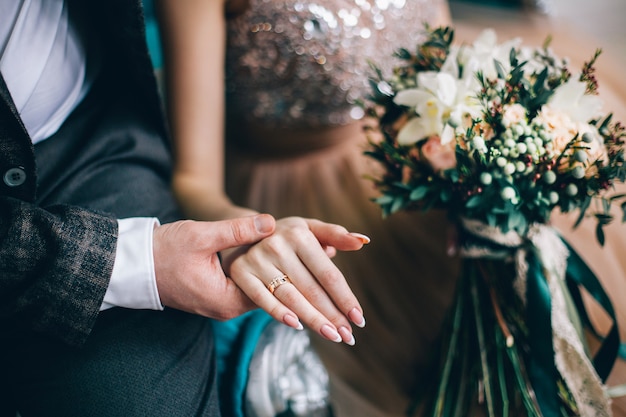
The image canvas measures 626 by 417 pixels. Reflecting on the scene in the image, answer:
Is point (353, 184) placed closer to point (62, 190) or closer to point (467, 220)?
point (467, 220)

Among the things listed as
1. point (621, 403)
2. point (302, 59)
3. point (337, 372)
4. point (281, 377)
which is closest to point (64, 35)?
point (302, 59)

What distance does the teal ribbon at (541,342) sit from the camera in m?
0.67

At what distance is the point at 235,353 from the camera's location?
2.23 feet

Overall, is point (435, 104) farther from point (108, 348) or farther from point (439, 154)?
point (108, 348)

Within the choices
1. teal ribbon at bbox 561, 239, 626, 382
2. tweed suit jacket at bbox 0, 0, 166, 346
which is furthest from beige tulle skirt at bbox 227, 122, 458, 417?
tweed suit jacket at bbox 0, 0, 166, 346

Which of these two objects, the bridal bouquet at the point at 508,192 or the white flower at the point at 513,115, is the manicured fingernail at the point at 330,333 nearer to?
the bridal bouquet at the point at 508,192

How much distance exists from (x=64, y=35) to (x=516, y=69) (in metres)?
0.65

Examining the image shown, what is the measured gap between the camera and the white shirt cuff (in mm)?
574

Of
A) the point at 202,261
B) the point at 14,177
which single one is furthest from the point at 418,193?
the point at 14,177

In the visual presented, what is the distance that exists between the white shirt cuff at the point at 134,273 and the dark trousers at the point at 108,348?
47 millimetres

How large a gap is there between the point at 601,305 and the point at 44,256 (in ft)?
2.73

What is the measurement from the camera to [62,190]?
26.4 inches

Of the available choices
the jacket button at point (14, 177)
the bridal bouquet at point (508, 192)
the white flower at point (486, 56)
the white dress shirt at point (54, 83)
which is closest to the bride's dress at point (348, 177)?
the bridal bouquet at point (508, 192)

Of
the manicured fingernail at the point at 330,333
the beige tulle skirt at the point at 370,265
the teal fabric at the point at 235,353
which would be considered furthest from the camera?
the beige tulle skirt at the point at 370,265
